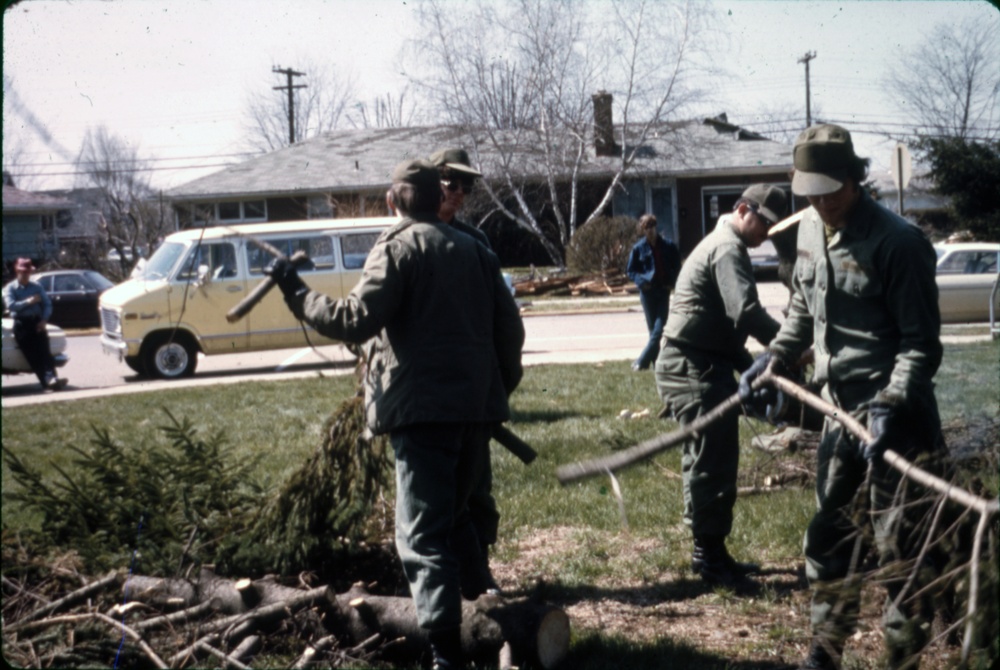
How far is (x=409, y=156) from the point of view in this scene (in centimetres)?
1773

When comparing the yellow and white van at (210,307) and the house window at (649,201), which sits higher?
the house window at (649,201)

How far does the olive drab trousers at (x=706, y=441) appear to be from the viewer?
5324mm

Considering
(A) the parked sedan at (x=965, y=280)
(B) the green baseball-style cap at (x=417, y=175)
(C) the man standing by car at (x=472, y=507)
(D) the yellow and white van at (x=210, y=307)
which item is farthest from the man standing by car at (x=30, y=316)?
(A) the parked sedan at (x=965, y=280)

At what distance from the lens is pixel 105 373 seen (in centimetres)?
1653

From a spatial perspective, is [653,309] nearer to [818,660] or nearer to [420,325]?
[420,325]

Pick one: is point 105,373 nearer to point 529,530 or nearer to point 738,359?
point 529,530

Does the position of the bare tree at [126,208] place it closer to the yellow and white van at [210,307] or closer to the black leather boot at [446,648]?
the yellow and white van at [210,307]

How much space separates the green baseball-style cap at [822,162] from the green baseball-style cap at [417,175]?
1497 millimetres

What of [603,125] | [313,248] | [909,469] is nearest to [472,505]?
[909,469]

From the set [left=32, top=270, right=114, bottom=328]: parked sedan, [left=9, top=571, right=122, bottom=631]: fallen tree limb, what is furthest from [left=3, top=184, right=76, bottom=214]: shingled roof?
[left=9, top=571, right=122, bottom=631]: fallen tree limb

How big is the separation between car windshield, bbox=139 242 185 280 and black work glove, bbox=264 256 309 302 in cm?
1021

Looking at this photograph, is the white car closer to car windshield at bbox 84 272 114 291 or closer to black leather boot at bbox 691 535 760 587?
car windshield at bbox 84 272 114 291

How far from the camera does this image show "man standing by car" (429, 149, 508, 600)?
4.62 metres

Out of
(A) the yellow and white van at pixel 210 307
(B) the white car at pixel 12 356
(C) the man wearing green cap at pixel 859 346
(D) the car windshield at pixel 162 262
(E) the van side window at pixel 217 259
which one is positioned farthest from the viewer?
(A) the yellow and white van at pixel 210 307
